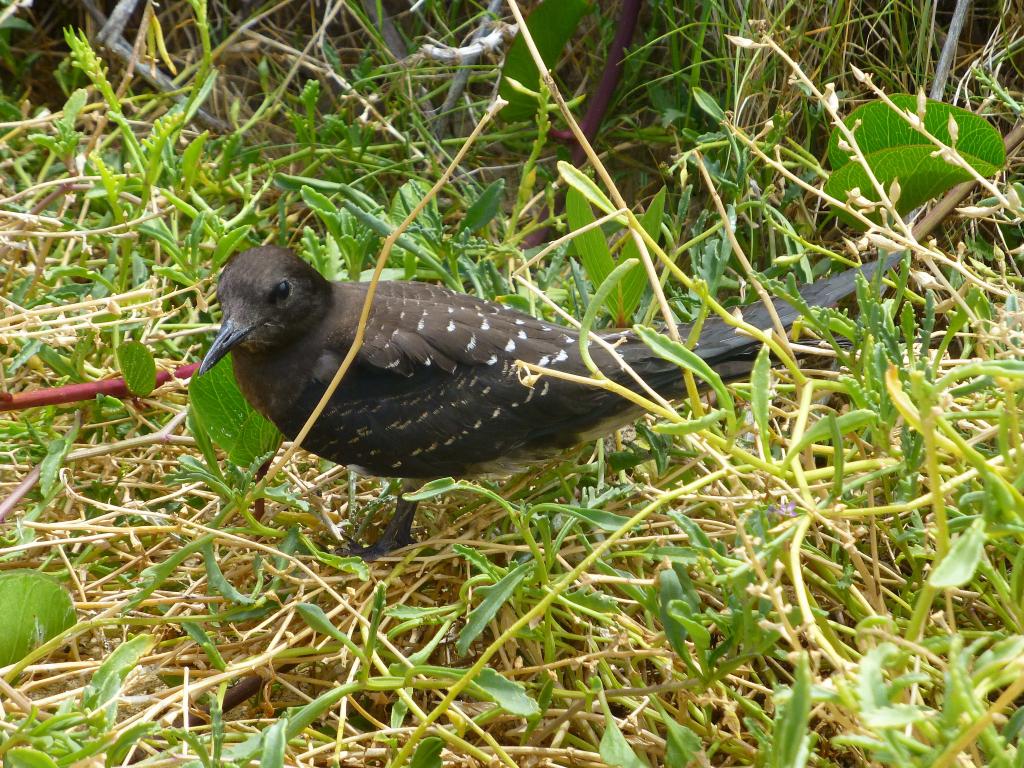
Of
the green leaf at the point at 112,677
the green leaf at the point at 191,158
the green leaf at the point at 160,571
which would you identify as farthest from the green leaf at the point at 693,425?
the green leaf at the point at 191,158

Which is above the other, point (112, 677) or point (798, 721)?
point (798, 721)

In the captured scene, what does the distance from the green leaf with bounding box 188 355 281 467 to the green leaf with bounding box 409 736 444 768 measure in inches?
35.2

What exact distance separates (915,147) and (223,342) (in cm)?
154

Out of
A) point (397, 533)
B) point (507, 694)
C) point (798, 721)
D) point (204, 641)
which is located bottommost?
point (397, 533)

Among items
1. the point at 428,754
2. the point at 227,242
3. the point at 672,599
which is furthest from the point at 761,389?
the point at 227,242

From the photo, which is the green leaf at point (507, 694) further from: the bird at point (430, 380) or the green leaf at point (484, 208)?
the green leaf at point (484, 208)

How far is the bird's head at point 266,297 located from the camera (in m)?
2.50

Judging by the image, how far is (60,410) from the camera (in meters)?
2.65

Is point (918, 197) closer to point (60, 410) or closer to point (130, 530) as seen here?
point (130, 530)

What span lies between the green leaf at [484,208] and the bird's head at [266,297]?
0.43 m

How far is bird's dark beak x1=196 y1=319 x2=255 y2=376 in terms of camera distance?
7.68ft

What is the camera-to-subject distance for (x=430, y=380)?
2557 mm

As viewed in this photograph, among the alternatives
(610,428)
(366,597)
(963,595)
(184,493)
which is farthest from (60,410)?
(963,595)

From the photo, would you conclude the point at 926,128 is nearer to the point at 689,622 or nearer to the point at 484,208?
the point at 484,208
